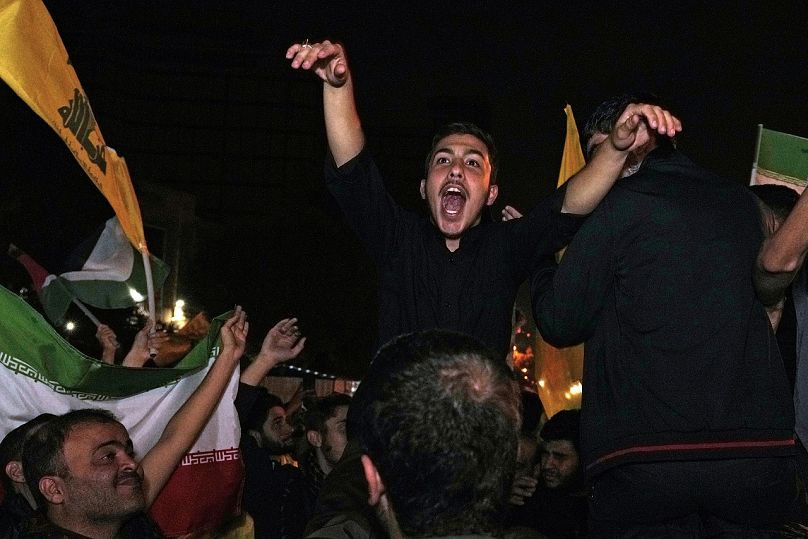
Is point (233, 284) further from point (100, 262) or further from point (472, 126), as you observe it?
point (472, 126)

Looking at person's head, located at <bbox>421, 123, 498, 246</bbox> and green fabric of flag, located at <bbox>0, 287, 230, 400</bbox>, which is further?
green fabric of flag, located at <bbox>0, 287, 230, 400</bbox>

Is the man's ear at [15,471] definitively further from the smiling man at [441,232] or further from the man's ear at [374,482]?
the man's ear at [374,482]

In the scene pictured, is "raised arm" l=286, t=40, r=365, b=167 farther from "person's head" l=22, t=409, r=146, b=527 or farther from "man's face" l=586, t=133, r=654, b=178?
"person's head" l=22, t=409, r=146, b=527

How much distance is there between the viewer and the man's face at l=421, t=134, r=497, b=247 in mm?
4242

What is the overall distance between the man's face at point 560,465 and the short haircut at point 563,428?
3cm

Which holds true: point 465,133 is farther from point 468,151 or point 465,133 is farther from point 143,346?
point 143,346

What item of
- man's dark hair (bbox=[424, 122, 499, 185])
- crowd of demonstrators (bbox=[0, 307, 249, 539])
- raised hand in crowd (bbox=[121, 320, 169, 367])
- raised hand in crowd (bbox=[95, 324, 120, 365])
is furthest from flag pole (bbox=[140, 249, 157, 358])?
man's dark hair (bbox=[424, 122, 499, 185])

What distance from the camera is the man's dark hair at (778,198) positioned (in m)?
4.36

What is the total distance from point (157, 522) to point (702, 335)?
330cm

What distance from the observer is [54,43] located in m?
6.00

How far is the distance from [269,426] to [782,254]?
6.29 meters

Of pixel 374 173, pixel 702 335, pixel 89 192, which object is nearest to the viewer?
pixel 702 335

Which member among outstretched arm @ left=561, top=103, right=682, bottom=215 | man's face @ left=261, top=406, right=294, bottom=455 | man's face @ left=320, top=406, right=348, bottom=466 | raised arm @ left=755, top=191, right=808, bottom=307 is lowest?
man's face @ left=261, top=406, right=294, bottom=455

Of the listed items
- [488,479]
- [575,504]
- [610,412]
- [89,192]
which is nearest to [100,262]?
[575,504]
